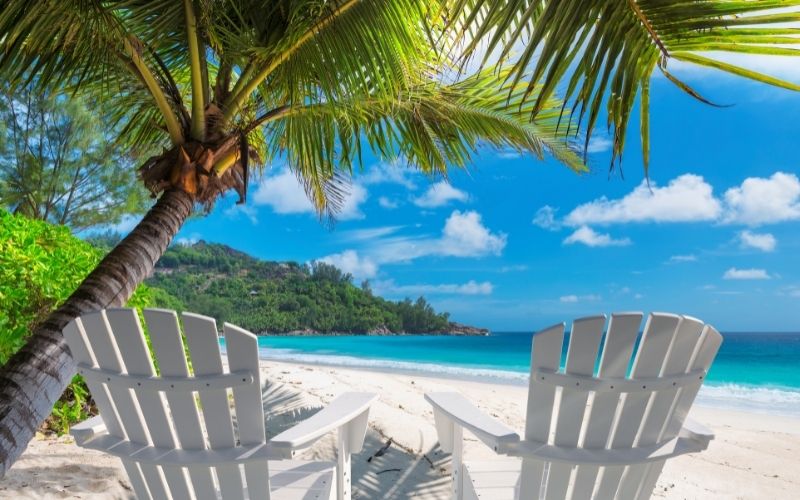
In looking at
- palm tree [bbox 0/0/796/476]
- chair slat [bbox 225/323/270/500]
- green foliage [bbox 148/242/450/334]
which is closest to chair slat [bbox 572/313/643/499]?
palm tree [bbox 0/0/796/476]

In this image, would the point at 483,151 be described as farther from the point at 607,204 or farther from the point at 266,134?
the point at 607,204

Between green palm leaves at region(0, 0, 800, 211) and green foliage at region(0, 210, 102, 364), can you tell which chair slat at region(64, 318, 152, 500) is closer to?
green palm leaves at region(0, 0, 800, 211)

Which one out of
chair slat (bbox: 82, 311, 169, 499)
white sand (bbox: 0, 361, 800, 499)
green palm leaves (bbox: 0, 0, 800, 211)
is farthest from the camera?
white sand (bbox: 0, 361, 800, 499)

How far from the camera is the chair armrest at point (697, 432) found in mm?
1721

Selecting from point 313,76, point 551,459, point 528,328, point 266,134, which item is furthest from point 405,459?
point 528,328

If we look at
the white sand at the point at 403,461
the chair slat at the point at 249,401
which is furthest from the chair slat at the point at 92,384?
the white sand at the point at 403,461

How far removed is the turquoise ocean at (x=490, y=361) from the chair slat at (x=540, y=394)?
25.3 ft

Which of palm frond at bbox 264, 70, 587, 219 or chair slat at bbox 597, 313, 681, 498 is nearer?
chair slat at bbox 597, 313, 681, 498

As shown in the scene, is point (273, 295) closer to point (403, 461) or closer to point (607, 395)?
point (403, 461)

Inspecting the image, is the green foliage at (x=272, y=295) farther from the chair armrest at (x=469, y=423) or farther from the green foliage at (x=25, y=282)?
the chair armrest at (x=469, y=423)

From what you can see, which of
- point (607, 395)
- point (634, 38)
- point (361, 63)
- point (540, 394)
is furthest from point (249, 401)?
point (361, 63)

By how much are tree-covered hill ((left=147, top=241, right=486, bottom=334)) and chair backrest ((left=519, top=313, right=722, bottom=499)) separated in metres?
24.1

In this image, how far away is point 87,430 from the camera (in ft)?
5.41

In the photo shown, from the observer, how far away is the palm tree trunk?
1.96 m
